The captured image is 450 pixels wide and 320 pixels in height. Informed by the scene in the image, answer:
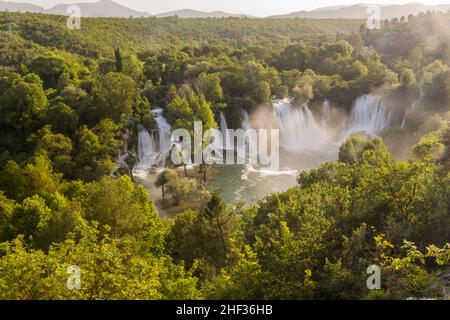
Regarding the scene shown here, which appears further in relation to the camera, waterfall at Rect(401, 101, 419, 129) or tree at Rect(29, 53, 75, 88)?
tree at Rect(29, 53, 75, 88)

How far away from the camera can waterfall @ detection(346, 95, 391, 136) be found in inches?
2677

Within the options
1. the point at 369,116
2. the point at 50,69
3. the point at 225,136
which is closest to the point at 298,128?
the point at 369,116

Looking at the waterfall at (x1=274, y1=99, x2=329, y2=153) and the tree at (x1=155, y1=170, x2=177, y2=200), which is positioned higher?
the waterfall at (x1=274, y1=99, x2=329, y2=153)

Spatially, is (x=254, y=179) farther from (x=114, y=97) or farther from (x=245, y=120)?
(x=114, y=97)

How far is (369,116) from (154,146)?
37.5m

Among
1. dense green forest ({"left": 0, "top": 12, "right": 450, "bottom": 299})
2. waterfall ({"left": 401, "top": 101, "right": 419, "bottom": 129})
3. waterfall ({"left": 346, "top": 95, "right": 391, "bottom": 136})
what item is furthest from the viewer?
waterfall ({"left": 346, "top": 95, "right": 391, "bottom": 136})

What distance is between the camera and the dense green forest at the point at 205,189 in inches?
584

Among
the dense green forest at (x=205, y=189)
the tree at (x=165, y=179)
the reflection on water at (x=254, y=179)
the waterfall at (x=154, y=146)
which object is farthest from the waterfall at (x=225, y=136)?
the tree at (x=165, y=179)

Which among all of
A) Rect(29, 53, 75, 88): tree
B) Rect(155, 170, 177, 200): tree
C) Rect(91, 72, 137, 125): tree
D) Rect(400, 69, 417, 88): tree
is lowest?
Rect(155, 170, 177, 200): tree

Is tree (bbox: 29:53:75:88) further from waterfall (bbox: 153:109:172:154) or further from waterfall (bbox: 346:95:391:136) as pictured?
waterfall (bbox: 346:95:391:136)

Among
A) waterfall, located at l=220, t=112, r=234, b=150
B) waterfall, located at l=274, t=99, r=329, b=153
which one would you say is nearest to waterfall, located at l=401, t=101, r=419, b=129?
waterfall, located at l=274, t=99, r=329, b=153

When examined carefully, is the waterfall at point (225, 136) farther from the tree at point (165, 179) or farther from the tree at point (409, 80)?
the tree at point (409, 80)

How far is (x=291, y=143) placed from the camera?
67.6m

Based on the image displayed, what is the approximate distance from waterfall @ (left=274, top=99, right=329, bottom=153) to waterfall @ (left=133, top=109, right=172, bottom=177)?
19.4 meters
